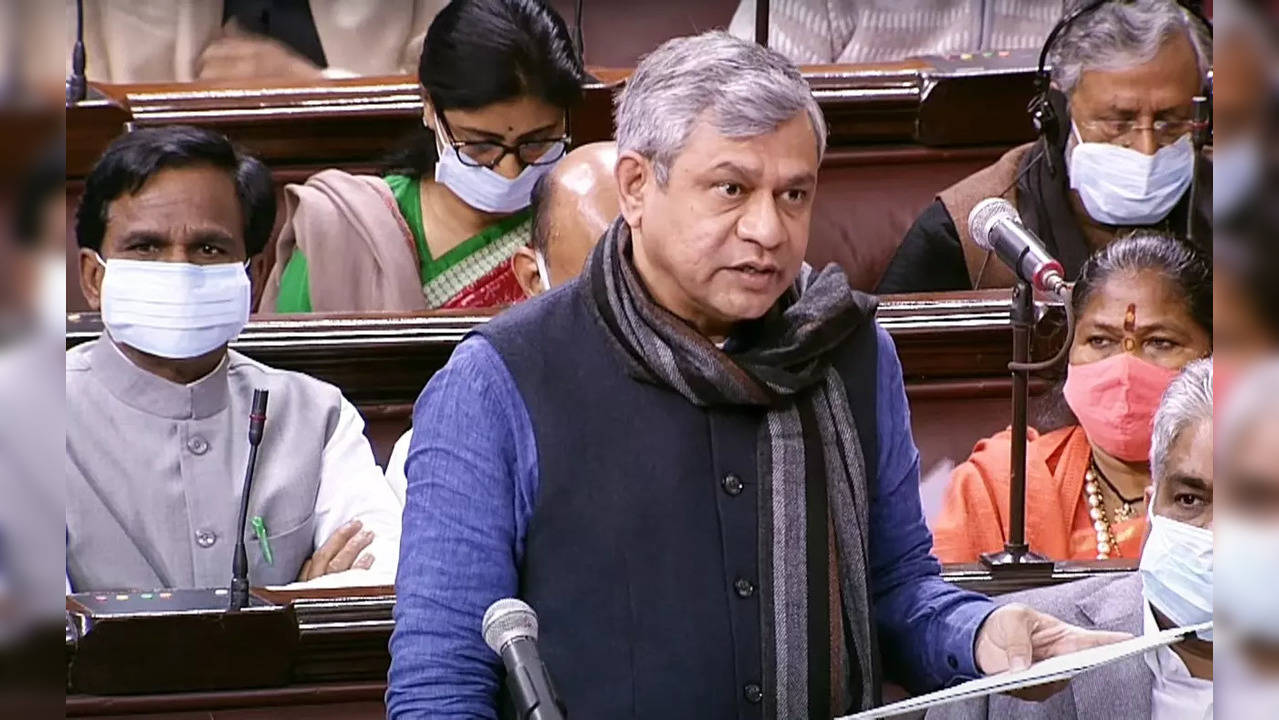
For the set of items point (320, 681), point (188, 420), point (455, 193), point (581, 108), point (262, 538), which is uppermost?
point (581, 108)

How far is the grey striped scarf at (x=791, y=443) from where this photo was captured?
1132 mm

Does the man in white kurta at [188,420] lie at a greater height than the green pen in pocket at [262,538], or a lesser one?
greater

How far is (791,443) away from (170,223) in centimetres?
104

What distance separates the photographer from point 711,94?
1.11 meters

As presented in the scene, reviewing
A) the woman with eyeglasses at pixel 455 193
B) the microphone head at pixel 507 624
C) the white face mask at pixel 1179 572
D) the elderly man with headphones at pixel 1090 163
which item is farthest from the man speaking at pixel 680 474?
the elderly man with headphones at pixel 1090 163

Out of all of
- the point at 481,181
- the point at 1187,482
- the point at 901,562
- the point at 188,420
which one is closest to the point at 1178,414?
the point at 1187,482

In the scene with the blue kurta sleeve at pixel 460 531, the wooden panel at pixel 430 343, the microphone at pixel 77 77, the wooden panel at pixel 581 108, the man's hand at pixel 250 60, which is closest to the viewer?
the blue kurta sleeve at pixel 460 531

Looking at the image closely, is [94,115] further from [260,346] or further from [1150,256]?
[1150,256]

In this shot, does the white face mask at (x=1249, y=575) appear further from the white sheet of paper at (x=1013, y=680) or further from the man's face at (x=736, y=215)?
the man's face at (x=736, y=215)

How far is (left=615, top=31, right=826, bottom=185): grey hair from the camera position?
110cm

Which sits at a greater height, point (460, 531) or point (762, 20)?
point (762, 20)

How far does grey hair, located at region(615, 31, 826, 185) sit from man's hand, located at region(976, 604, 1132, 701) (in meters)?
0.33

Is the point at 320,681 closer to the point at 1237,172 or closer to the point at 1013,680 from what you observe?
the point at 1013,680

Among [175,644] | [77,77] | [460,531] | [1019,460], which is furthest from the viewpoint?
[77,77]
